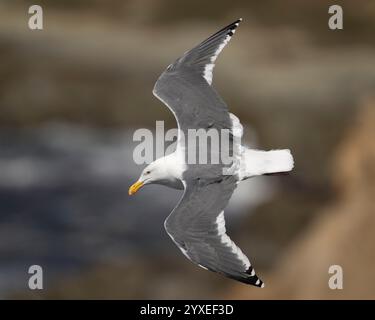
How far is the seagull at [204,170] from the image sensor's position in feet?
9.44

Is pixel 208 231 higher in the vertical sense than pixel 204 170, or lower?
lower

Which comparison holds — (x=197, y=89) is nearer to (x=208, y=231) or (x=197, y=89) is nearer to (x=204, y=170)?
(x=204, y=170)

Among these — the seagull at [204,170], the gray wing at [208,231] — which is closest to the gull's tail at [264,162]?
the seagull at [204,170]

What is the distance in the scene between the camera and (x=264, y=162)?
3109 millimetres

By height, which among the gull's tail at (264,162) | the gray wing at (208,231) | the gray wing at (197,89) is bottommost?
the gray wing at (208,231)

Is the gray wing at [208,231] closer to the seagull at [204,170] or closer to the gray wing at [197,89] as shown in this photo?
the seagull at [204,170]

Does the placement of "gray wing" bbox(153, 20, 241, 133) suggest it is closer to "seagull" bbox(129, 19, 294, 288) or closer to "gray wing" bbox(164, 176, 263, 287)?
"seagull" bbox(129, 19, 294, 288)

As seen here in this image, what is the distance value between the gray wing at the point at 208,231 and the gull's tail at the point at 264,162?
110 mm

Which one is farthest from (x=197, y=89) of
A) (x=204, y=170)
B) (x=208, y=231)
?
(x=208, y=231)

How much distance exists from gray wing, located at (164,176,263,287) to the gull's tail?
4.3 inches

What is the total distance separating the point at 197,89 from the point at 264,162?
0.37 m

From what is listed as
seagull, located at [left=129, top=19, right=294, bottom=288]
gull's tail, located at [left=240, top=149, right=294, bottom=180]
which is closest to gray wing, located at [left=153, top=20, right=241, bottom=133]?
seagull, located at [left=129, top=19, right=294, bottom=288]

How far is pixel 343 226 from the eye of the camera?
13.9 ft

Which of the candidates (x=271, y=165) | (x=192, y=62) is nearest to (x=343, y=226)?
(x=271, y=165)
